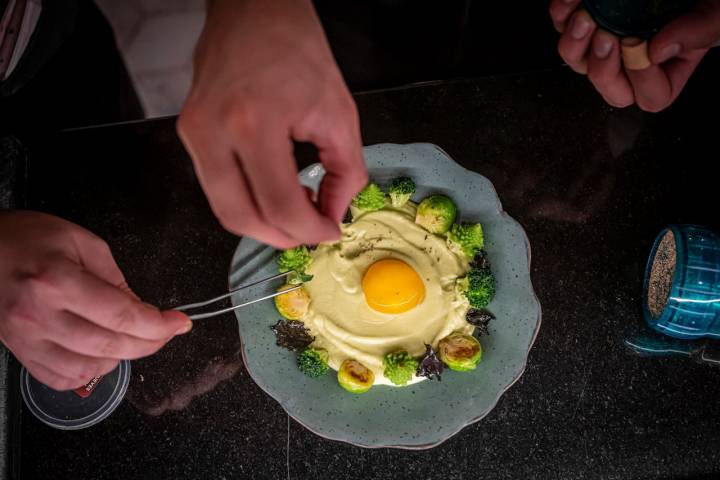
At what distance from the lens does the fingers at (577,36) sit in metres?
1.09

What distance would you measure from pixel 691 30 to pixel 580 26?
0.66ft

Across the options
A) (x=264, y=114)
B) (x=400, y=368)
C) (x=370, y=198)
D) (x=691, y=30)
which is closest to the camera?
(x=264, y=114)

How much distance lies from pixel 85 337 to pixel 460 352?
0.87 m

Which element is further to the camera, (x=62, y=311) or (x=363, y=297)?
(x=363, y=297)

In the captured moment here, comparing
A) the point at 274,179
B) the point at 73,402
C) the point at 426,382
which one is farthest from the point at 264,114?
the point at 73,402

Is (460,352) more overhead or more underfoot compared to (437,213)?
more underfoot

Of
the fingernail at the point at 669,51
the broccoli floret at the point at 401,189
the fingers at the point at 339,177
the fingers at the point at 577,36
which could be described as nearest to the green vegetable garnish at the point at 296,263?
the broccoli floret at the point at 401,189

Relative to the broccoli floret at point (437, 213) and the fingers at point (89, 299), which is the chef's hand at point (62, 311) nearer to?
the fingers at point (89, 299)

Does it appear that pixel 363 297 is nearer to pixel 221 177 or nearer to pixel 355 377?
pixel 355 377

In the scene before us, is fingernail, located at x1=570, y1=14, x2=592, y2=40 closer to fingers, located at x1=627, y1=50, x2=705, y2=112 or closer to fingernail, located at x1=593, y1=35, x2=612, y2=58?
fingernail, located at x1=593, y1=35, x2=612, y2=58

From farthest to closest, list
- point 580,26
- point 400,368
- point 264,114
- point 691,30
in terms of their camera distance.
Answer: point 400,368
point 580,26
point 691,30
point 264,114

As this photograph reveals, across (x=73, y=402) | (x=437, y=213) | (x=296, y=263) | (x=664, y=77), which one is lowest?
(x=73, y=402)

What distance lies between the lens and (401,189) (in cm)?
146

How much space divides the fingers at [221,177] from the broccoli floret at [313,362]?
0.67 m
